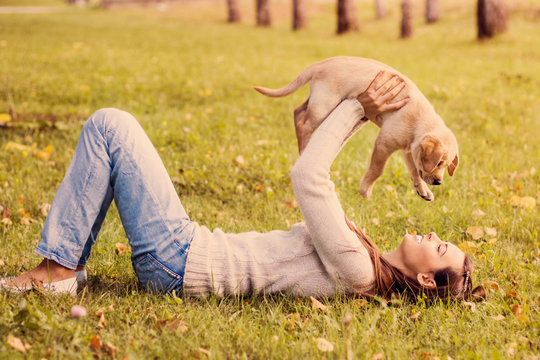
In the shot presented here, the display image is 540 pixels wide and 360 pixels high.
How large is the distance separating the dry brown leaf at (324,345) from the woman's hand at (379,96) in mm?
1366

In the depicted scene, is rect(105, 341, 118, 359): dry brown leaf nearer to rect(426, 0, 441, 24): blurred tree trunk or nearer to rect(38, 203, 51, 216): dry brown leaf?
rect(38, 203, 51, 216): dry brown leaf

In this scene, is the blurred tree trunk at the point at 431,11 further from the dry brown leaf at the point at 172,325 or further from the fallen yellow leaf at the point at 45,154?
the dry brown leaf at the point at 172,325

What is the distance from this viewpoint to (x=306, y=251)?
252cm

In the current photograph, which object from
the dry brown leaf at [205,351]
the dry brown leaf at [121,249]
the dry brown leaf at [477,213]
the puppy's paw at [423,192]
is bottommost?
the dry brown leaf at [477,213]

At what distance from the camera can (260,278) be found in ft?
8.22

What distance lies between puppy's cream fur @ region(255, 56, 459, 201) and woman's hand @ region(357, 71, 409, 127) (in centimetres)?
4

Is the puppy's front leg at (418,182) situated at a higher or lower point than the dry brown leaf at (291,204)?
higher

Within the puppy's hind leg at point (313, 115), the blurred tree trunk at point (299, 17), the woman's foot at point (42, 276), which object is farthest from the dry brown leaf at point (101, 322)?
the blurred tree trunk at point (299, 17)

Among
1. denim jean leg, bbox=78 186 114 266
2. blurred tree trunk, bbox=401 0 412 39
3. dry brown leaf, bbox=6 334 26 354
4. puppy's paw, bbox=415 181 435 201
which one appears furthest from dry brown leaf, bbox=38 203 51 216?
blurred tree trunk, bbox=401 0 412 39

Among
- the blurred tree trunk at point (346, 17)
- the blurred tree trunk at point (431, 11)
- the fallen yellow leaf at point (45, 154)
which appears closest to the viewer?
the fallen yellow leaf at point (45, 154)

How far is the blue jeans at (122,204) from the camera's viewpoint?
7.75 ft

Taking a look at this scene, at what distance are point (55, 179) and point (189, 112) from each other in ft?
7.87

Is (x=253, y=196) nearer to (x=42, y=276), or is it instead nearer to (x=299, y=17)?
(x=42, y=276)

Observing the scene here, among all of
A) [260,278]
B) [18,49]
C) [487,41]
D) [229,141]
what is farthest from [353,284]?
[487,41]
